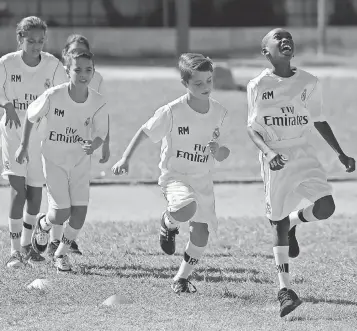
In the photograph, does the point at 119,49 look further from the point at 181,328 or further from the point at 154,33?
the point at 181,328

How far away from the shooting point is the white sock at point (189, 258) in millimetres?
6957

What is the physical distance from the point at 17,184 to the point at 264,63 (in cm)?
2475

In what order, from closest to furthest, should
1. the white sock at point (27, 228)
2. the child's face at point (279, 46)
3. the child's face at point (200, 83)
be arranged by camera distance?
the child's face at point (279, 46), the child's face at point (200, 83), the white sock at point (27, 228)

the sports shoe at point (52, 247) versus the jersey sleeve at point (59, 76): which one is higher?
the jersey sleeve at point (59, 76)

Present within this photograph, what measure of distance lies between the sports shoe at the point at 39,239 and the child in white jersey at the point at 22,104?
0.22 feet

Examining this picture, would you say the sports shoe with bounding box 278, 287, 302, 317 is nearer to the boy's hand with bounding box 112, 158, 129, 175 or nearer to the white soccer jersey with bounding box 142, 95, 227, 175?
the white soccer jersey with bounding box 142, 95, 227, 175

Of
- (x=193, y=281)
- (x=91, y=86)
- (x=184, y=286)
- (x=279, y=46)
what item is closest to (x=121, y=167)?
(x=184, y=286)

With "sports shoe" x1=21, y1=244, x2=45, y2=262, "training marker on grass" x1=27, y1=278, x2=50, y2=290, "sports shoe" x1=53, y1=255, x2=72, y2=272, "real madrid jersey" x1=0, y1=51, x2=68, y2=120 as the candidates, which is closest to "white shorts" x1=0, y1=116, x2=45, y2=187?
"real madrid jersey" x1=0, y1=51, x2=68, y2=120

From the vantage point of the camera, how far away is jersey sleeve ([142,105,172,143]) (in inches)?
268

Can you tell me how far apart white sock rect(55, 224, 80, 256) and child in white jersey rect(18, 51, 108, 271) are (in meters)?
0.01

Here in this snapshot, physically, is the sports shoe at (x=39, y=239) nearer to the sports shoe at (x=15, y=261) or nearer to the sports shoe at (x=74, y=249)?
the sports shoe at (x=15, y=261)

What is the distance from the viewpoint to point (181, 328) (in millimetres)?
5996

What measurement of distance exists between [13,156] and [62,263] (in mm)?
942

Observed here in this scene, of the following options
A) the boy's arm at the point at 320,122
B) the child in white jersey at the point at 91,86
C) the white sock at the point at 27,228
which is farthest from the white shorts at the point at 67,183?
the boy's arm at the point at 320,122
